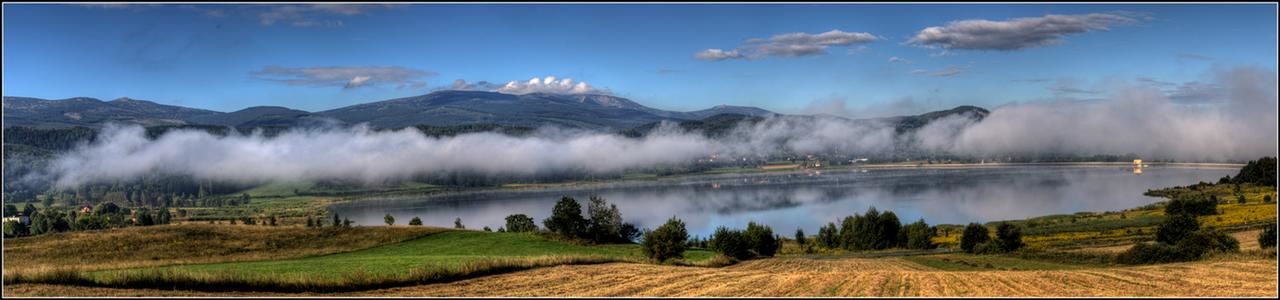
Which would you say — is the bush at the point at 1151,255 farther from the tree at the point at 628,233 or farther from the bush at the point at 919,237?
the tree at the point at 628,233

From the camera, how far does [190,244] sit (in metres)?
38.8

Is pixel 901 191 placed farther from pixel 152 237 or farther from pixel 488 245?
pixel 152 237

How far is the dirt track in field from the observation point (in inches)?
537

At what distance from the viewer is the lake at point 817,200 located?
103 metres

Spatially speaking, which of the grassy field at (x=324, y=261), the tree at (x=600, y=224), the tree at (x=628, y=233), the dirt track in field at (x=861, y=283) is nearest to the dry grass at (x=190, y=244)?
the grassy field at (x=324, y=261)

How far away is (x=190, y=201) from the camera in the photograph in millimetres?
147500

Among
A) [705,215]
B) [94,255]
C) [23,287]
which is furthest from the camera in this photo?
[705,215]

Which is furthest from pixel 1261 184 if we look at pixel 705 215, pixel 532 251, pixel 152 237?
pixel 152 237

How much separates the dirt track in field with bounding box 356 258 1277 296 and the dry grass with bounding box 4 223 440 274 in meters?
23.3

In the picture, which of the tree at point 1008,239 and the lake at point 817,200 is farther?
the lake at point 817,200

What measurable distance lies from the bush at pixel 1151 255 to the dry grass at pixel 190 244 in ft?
116

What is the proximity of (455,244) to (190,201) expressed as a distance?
129m

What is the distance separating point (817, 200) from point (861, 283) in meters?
122

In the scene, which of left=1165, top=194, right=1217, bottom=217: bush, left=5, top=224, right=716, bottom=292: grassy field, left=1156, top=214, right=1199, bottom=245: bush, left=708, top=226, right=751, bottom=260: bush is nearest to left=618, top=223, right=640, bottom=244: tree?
left=5, top=224, right=716, bottom=292: grassy field
